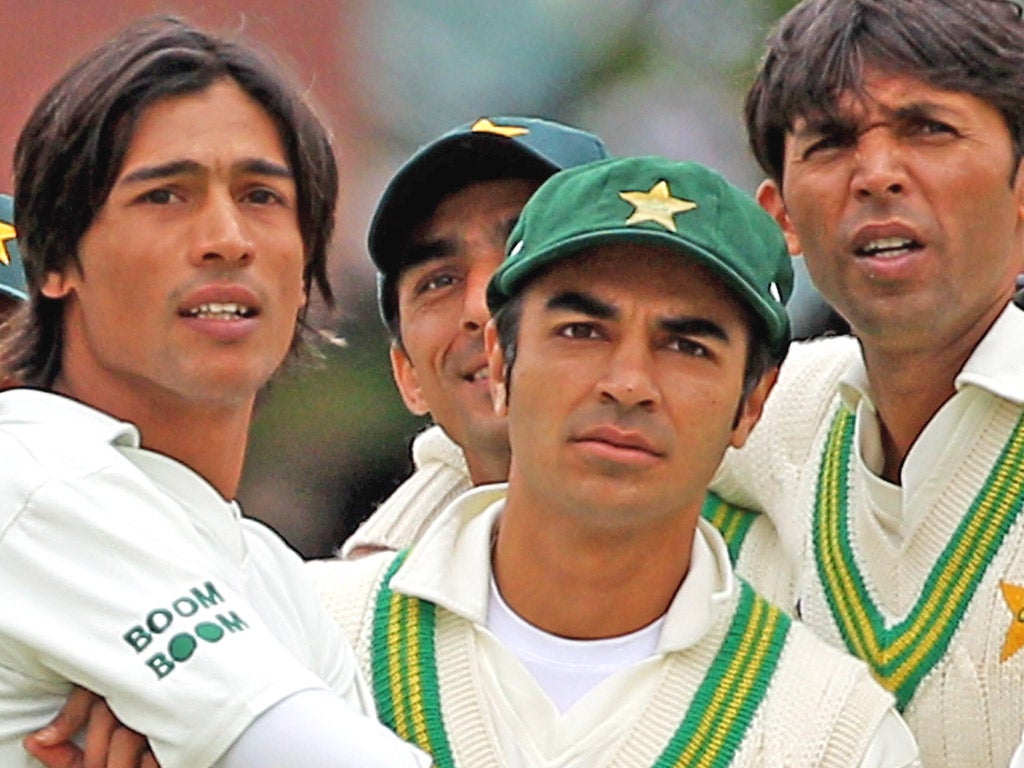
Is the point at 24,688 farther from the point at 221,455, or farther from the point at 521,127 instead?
the point at 521,127

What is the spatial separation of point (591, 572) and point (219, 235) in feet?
2.03

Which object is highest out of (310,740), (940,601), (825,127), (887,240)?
(825,127)

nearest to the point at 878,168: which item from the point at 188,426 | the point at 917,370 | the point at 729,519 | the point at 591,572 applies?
the point at 917,370

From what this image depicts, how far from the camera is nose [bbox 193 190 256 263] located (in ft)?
9.26

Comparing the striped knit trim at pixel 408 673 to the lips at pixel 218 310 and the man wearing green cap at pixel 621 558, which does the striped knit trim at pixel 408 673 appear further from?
the lips at pixel 218 310

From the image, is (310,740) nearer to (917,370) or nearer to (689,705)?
(689,705)

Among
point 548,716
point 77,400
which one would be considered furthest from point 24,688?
point 548,716

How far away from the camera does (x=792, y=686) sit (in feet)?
10.0

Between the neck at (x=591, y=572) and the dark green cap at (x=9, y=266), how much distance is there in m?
1.05

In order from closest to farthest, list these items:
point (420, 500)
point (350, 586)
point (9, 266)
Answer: point (350, 586) < point (420, 500) < point (9, 266)

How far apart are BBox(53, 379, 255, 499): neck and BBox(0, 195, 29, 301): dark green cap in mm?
952

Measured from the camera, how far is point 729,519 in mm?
3623

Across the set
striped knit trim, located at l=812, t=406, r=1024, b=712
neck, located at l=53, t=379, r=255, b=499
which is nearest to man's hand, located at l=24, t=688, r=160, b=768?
neck, located at l=53, t=379, r=255, b=499

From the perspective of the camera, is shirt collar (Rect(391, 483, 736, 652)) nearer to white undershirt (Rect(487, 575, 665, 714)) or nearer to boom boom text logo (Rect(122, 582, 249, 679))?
white undershirt (Rect(487, 575, 665, 714))
